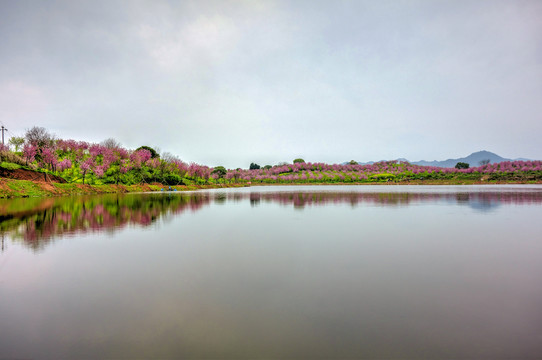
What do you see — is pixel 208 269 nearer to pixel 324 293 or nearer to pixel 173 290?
pixel 173 290

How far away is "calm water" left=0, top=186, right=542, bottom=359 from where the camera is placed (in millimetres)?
3895

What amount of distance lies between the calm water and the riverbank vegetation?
3954 cm

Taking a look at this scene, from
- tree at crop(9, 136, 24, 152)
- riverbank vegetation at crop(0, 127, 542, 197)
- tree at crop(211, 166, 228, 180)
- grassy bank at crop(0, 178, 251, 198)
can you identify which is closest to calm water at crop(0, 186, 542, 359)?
grassy bank at crop(0, 178, 251, 198)

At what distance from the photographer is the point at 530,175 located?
12194cm

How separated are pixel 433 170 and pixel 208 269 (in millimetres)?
172276

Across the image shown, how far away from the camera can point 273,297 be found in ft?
18.0

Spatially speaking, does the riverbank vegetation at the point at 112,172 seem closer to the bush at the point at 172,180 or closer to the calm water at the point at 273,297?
the bush at the point at 172,180

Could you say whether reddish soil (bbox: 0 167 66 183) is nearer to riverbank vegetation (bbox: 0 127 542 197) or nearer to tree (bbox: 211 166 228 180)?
riverbank vegetation (bbox: 0 127 542 197)

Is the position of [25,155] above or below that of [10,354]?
above

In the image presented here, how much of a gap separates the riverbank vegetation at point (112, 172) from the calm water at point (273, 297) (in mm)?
39535

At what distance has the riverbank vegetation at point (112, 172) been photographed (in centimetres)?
4388

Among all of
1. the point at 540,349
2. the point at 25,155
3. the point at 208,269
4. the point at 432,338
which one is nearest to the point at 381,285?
the point at 432,338

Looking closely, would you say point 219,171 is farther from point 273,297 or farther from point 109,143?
point 273,297

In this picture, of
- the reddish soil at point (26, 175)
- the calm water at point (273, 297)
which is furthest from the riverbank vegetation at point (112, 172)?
the calm water at point (273, 297)
